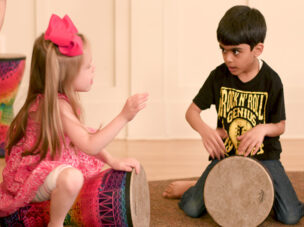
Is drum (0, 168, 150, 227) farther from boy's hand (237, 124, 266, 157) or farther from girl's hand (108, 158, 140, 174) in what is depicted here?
boy's hand (237, 124, 266, 157)

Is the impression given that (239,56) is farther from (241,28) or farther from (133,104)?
(133,104)

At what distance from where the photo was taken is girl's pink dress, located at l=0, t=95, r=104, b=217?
173 cm

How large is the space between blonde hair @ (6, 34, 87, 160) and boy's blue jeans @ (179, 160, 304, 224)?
582 millimetres

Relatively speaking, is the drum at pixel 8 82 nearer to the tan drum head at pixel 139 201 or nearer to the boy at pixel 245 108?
the boy at pixel 245 108

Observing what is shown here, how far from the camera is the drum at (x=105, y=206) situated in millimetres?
1707

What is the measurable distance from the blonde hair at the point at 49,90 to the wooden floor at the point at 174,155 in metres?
0.88

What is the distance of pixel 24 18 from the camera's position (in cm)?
326

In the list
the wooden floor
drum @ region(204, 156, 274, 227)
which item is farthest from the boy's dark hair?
the wooden floor

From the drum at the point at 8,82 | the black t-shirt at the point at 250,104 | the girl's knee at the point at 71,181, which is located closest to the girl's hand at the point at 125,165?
the girl's knee at the point at 71,181

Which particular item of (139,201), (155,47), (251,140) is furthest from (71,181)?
(155,47)

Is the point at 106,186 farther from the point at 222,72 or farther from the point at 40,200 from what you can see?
the point at 222,72

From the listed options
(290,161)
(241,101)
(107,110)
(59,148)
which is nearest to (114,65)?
(107,110)

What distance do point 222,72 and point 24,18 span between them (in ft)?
5.10

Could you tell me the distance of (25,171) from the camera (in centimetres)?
179
